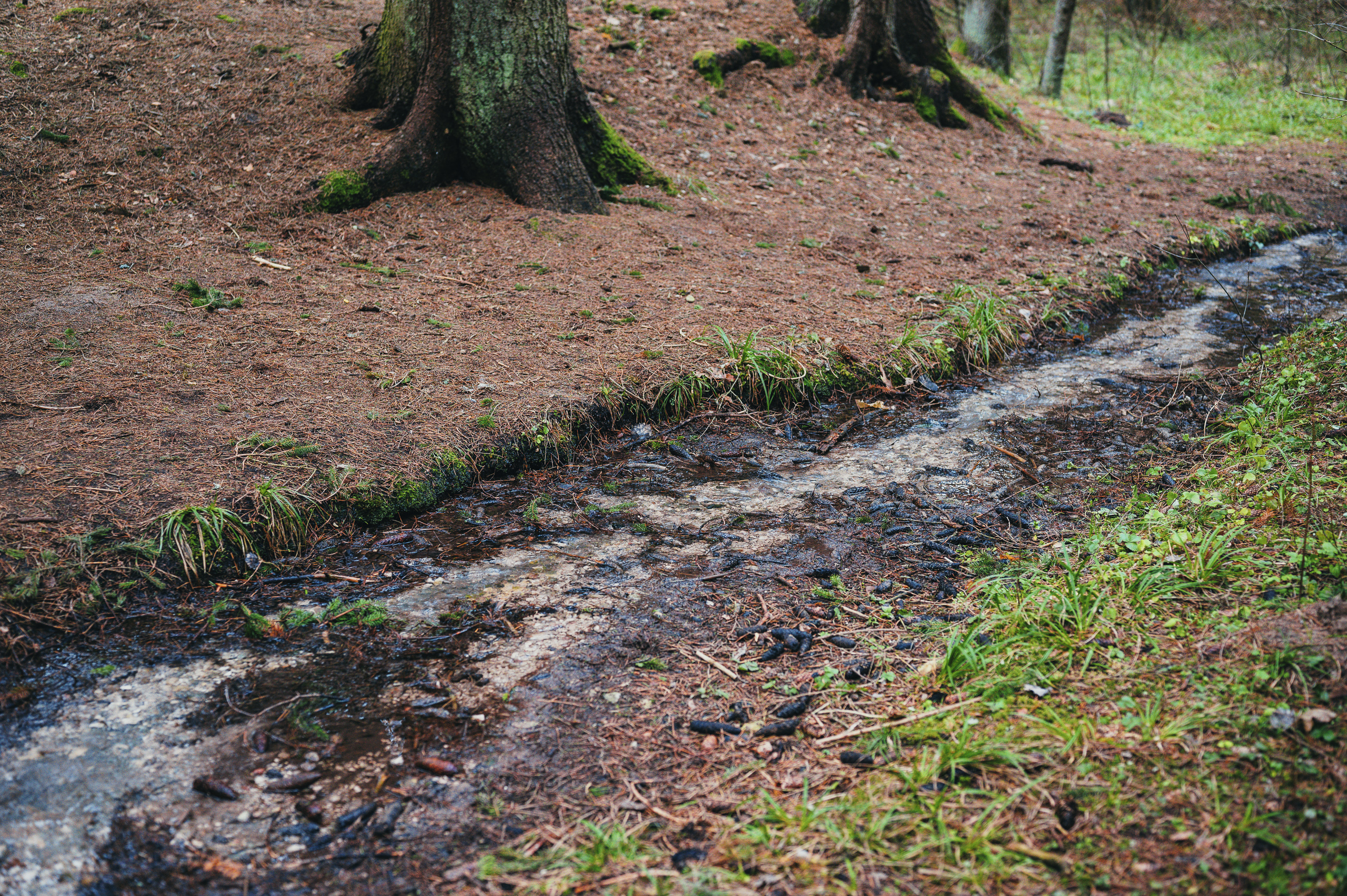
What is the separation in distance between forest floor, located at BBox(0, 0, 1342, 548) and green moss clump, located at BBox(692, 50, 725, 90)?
0.47 feet

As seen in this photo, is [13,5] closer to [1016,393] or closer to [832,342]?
[832,342]

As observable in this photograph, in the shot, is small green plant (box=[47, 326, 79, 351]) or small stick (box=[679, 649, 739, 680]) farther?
small green plant (box=[47, 326, 79, 351])

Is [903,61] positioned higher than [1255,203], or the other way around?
[903,61]

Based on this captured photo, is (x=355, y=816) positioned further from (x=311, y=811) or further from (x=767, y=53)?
(x=767, y=53)

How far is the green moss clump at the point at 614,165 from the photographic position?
22.7 ft

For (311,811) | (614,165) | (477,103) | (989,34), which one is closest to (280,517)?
(311,811)

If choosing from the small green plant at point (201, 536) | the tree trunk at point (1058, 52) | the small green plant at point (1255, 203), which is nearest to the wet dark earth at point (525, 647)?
the small green plant at point (201, 536)

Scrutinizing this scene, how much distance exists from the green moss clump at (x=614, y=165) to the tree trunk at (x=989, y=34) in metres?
10.2

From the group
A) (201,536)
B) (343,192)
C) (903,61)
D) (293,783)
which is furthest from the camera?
(903,61)

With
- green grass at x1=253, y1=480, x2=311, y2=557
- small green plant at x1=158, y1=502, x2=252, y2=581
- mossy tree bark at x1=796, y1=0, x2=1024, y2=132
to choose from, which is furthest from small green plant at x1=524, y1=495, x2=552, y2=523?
mossy tree bark at x1=796, y1=0, x2=1024, y2=132

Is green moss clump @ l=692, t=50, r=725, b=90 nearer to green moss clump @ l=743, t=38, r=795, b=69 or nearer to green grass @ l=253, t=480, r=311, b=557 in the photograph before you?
green moss clump @ l=743, t=38, r=795, b=69

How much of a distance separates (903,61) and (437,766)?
9649 mm

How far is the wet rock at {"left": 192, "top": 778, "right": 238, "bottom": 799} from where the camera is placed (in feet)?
7.73

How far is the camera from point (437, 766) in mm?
2467
